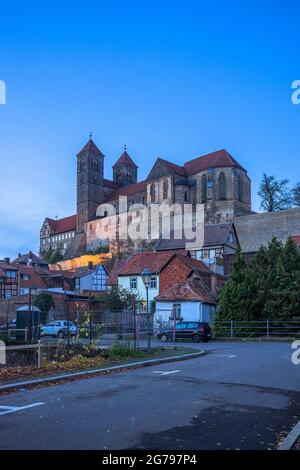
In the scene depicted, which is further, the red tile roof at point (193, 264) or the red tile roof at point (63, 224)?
the red tile roof at point (63, 224)

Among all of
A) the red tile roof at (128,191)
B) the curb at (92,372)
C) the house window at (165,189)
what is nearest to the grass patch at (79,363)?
the curb at (92,372)

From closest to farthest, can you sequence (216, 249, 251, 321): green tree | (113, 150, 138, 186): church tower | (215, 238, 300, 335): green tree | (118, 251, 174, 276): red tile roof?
1. (215, 238, 300, 335): green tree
2. (216, 249, 251, 321): green tree
3. (118, 251, 174, 276): red tile roof
4. (113, 150, 138, 186): church tower

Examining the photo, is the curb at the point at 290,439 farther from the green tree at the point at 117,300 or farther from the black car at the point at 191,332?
the green tree at the point at 117,300

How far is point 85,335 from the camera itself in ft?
96.0

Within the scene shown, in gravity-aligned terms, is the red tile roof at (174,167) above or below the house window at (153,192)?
above

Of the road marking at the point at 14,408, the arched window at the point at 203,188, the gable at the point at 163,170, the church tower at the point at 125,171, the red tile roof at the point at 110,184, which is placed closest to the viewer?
the road marking at the point at 14,408

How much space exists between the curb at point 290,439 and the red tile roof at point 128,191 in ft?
A: 409

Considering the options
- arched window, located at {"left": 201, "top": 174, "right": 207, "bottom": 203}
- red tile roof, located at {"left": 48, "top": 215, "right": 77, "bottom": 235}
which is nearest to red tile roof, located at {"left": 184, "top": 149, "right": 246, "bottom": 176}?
arched window, located at {"left": 201, "top": 174, "right": 207, "bottom": 203}

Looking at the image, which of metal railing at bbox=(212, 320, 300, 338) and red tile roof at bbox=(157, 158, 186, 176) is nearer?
metal railing at bbox=(212, 320, 300, 338)

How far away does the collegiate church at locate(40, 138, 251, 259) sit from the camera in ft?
353

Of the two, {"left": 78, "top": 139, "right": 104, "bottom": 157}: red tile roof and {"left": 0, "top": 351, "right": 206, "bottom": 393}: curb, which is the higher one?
{"left": 78, "top": 139, "right": 104, "bottom": 157}: red tile roof

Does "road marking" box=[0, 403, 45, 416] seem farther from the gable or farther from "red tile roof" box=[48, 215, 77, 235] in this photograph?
"red tile roof" box=[48, 215, 77, 235]

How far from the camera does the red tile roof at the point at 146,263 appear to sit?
5278 cm
